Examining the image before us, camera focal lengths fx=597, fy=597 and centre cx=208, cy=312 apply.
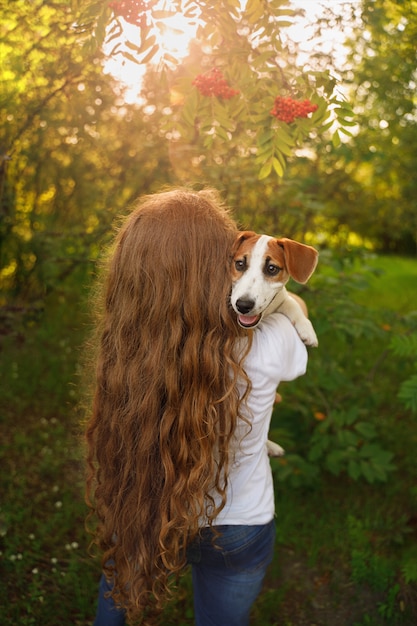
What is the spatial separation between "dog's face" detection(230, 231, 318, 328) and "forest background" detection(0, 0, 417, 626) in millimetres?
414

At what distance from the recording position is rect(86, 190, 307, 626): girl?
67.2 inches

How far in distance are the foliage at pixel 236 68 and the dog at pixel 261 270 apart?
1.25ft

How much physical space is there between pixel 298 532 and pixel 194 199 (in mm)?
2429

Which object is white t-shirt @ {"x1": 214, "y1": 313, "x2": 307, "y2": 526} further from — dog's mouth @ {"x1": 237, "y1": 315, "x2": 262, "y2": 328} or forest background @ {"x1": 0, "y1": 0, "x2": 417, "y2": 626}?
forest background @ {"x1": 0, "y1": 0, "x2": 417, "y2": 626}

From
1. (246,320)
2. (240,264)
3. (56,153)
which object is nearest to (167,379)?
(246,320)

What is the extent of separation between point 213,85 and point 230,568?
5.47ft

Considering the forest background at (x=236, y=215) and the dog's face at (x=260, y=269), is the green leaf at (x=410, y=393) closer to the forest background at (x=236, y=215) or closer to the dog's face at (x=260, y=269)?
the forest background at (x=236, y=215)

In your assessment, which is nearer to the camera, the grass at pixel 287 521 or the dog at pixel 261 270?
the dog at pixel 261 270

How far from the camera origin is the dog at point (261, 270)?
1733 millimetres

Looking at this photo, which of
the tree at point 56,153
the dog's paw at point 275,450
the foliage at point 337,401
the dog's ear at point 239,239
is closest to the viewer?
the dog's ear at point 239,239

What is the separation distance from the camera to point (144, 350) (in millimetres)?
1755

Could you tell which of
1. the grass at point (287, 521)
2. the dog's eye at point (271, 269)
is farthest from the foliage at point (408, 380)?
the dog's eye at point (271, 269)

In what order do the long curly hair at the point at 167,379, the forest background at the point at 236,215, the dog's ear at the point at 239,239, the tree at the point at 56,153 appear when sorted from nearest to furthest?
1. the long curly hair at the point at 167,379
2. the dog's ear at the point at 239,239
3. the forest background at the point at 236,215
4. the tree at the point at 56,153

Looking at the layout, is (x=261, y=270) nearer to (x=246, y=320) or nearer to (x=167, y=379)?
(x=246, y=320)
